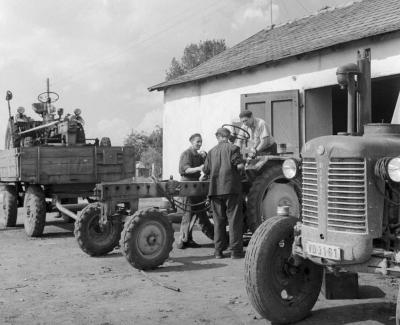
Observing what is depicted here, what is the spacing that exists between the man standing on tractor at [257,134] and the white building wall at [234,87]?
317 centimetres

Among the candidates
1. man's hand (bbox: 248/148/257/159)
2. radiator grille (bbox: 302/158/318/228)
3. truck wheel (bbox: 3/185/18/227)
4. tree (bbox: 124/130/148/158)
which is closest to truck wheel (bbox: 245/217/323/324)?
radiator grille (bbox: 302/158/318/228)

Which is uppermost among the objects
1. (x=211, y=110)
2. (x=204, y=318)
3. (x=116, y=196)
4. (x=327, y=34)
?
(x=327, y=34)

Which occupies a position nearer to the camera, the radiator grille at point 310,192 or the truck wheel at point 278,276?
the radiator grille at point 310,192

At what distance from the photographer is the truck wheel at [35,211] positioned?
970cm

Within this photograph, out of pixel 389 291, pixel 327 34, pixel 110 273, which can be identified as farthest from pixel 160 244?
pixel 327 34

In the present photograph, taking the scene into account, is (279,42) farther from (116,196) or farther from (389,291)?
(389,291)

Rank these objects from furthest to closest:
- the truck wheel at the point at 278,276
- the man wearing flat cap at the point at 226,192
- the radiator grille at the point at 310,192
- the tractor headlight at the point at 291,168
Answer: the man wearing flat cap at the point at 226,192, the tractor headlight at the point at 291,168, the truck wheel at the point at 278,276, the radiator grille at the point at 310,192

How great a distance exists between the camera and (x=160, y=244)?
6.82 metres

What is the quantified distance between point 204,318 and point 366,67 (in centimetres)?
250

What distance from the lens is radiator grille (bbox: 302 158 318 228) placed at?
4.23 m

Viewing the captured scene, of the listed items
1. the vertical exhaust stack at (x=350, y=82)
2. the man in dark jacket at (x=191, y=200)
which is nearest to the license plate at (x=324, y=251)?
the vertical exhaust stack at (x=350, y=82)

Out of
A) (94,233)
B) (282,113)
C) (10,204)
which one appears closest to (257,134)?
(94,233)

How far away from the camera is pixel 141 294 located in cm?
552

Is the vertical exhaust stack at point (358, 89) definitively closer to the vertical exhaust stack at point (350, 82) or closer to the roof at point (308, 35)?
the vertical exhaust stack at point (350, 82)
